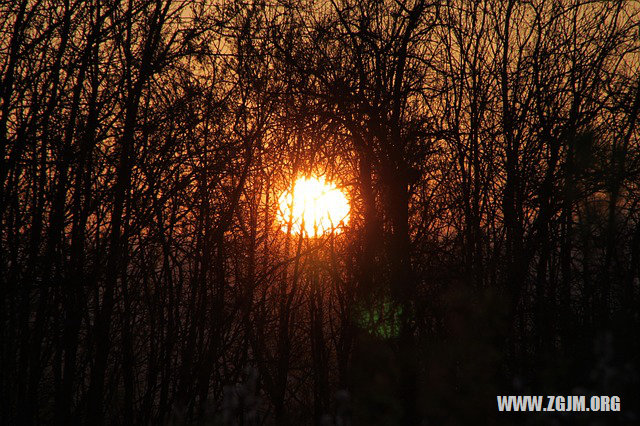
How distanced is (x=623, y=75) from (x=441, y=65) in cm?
293

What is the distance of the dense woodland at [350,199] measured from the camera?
4.39m

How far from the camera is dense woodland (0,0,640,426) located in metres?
4.39

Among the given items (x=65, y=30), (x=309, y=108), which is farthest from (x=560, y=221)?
(x=65, y=30)

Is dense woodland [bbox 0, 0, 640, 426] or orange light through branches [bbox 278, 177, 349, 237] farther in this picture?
orange light through branches [bbox 278, 177, 349, 237]

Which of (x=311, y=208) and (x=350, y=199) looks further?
(x=311, y=208)

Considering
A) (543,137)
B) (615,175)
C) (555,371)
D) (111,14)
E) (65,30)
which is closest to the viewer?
(555,371)

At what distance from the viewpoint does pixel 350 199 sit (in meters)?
7.52

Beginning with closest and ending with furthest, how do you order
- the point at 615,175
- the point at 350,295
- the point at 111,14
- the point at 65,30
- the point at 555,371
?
the point at 555,371, the point at 65,30, the point at 111,14, the point at 615,175, the point at 350,295

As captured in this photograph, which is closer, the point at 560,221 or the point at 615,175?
the point at 615,175

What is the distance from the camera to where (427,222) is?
28.7 feet

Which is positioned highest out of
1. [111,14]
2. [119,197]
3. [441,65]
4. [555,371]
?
[441,65]

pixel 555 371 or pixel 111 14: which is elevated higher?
pixel 111 14

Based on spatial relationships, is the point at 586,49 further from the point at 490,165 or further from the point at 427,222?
the point at 427,222

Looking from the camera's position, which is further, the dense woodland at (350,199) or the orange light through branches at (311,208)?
the orange light through branches at (311,208)
